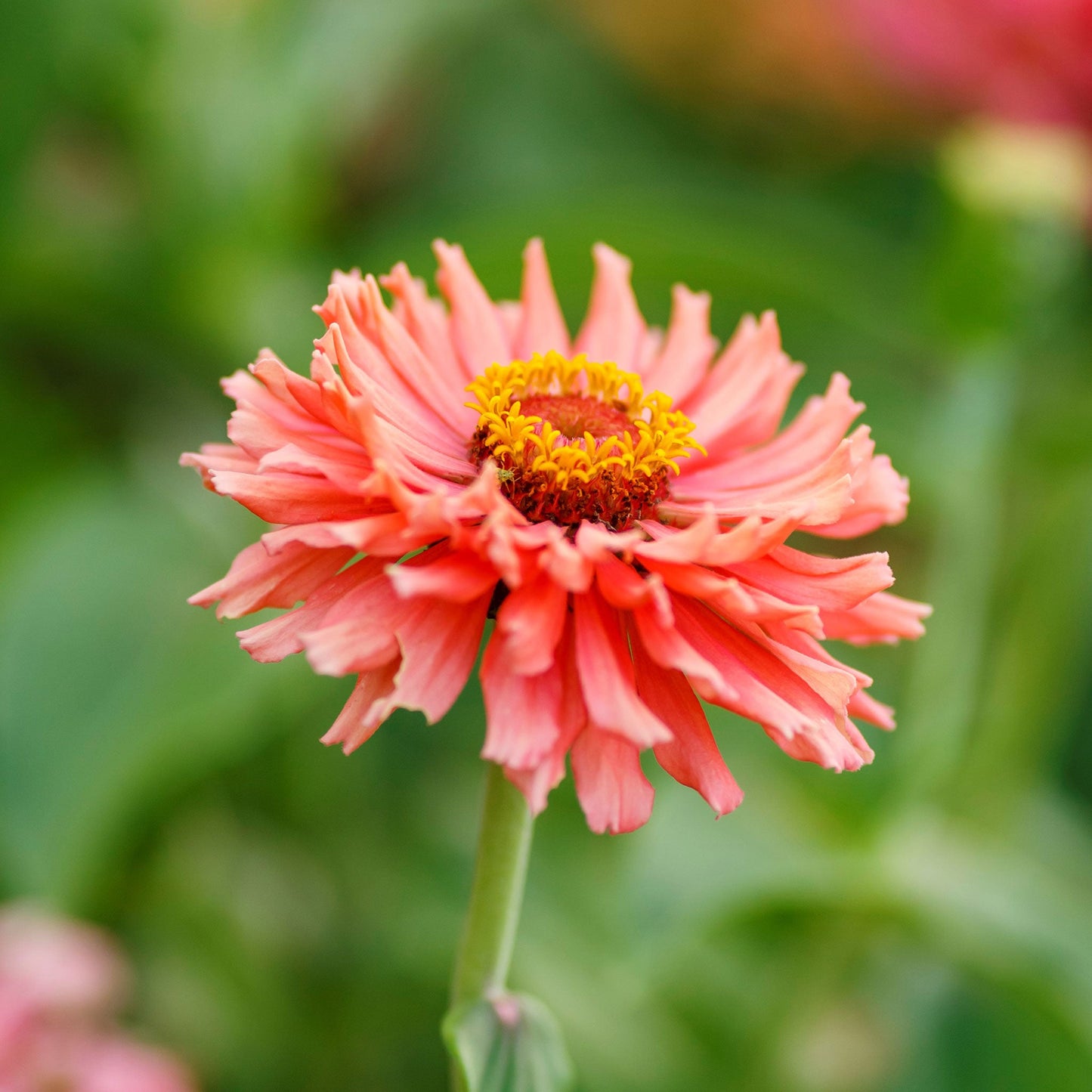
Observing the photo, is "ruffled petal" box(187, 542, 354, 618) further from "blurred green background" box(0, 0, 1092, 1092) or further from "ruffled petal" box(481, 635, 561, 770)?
"blurred green background" box(0, 0, 1092, 1092)

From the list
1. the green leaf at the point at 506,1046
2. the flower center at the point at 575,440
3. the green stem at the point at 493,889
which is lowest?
the green leaf at the point at 506,1046

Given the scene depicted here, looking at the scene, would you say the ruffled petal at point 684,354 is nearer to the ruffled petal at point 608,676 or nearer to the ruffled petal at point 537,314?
the ruffled petal at point 537,314

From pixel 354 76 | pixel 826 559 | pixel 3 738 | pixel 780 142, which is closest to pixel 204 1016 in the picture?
pixel 3 738

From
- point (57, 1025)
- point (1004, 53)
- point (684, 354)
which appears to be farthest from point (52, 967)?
point (1004, 53)

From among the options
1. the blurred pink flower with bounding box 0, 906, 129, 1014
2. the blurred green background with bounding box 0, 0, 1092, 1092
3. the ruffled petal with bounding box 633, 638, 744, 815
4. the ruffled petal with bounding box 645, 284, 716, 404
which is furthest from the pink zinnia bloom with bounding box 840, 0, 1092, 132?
the blurred pink flower with bounding box 0, 906, 129, 1014

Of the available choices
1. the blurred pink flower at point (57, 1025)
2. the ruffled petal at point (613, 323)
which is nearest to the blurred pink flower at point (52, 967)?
the blurred pink flower at point (57, 1025)

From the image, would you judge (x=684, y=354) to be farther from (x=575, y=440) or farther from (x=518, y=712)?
(x=518, y=712)
